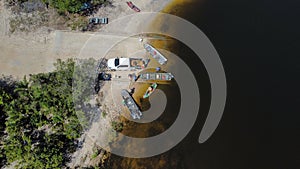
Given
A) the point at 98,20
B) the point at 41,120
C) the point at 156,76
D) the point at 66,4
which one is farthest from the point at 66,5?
the point at 41,120

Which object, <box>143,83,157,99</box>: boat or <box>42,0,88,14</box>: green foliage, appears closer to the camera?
<box>143,83,157,99</box>: boat

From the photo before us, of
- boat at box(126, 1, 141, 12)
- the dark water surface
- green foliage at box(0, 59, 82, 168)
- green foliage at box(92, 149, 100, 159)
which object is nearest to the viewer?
green foliage at box(0, 59, 82, 168)

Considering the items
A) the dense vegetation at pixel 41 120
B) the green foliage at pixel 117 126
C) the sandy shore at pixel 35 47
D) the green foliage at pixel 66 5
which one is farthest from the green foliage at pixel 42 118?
the green foliage at pixel 66 5

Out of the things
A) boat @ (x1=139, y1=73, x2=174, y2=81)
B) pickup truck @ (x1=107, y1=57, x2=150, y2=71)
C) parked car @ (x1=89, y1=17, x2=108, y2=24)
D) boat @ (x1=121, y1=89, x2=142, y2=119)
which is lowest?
boat @ (x1=121, y1=89, x2=142, y2=119)

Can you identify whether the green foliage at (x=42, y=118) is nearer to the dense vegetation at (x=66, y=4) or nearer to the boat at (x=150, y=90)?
the boat at (x=150, y=90)

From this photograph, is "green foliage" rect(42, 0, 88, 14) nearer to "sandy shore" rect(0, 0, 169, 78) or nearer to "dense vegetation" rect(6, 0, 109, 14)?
"dense vegetation" rect(6, 0, 109, 14)

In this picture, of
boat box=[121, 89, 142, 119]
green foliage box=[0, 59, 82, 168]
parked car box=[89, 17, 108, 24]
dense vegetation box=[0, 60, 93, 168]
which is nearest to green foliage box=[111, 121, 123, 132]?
boat box=[121, 89, 142, 119]

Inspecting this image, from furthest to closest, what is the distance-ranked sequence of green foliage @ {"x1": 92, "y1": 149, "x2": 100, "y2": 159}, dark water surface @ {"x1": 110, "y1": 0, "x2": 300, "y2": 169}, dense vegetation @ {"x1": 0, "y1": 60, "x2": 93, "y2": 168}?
dark water surface @ {"x1": 110, "y1": 0, "x2": 300, "y2": 169}, green foliage @ {"x1": 92, "y1": 149, "x2": 100, "y2": 159}, dense vegetation @ {"x1": 0, "y1": 60, "x2": 93, "y2": 168}
